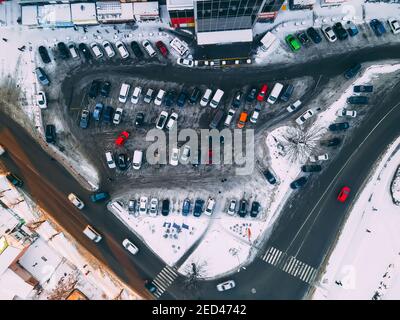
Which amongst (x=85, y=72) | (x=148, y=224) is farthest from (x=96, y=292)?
(x=85, y=72)

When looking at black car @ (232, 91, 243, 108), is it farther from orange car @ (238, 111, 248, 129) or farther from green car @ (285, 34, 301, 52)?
green car @ (285, 34, 301, 52)

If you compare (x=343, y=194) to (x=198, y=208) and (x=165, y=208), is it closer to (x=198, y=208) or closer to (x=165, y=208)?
(x=198, y=208)

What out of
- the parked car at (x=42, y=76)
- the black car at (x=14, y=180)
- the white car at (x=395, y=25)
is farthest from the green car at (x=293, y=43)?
the black car at (x=14, y=180)

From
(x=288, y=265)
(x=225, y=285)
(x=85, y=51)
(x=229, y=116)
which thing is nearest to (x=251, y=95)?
(x=229, y=116)

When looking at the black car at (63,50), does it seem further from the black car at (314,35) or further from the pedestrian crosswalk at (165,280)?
the black car at (314,35)

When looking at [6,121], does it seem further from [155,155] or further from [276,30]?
[276,30]
